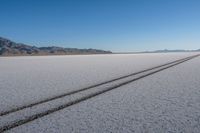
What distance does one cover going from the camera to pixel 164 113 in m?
5.46

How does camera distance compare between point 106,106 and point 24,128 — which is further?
point 106,106

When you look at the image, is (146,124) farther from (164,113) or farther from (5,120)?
(5,120)

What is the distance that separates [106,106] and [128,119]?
45.1 inches

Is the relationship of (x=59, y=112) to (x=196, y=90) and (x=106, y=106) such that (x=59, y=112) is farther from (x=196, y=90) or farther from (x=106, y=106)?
(x=196, y=90)

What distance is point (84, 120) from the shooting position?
501 cm

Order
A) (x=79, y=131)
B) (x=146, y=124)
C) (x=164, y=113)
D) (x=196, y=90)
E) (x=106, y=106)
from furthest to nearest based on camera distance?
(x=196, y=90)
(x=106, y=106)
(x=164, y=113)
(x=146, y=124)
(x=79, y=131)

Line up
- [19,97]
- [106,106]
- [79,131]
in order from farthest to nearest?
1. [19,97]
2. [106,106]
3. [79,131]

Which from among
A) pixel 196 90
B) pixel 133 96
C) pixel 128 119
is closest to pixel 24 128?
pixel 128 119

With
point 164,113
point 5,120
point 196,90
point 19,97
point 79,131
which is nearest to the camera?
point 79,131

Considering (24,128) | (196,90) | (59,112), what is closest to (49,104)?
(59,112)

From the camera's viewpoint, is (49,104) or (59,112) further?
(49,104)

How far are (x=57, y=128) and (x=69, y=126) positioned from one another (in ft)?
0.69

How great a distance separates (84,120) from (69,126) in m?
0.44

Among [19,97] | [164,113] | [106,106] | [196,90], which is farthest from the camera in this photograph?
[196,90]
